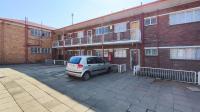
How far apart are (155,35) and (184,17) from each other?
2.72 m

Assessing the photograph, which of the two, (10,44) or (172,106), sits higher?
(10,44)

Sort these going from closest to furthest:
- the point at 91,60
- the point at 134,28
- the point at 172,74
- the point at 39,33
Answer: the point at 172,74 → the point at 91,60 → the point at 134,28 → the point at 39,33

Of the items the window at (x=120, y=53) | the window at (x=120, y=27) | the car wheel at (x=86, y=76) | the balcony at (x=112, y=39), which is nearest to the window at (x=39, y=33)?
the balcony at (x=112, y=39)

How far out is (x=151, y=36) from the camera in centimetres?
1347

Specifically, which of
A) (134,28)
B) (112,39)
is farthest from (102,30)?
(134,28)

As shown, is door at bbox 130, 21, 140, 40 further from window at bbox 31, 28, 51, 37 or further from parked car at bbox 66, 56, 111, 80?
window at bbox 31, 28, 51, 37

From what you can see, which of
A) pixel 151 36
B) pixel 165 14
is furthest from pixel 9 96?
pixel 165 14

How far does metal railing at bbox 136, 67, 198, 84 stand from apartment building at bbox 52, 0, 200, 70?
211 centimetres

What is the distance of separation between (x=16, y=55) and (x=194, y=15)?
22643mm

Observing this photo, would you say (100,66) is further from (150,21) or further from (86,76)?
(150,21)

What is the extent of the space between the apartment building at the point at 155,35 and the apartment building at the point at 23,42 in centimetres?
1010

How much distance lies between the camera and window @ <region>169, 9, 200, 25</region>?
1096cm

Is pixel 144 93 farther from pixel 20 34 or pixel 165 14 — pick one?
pixel 20 34

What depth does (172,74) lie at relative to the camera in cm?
1023
